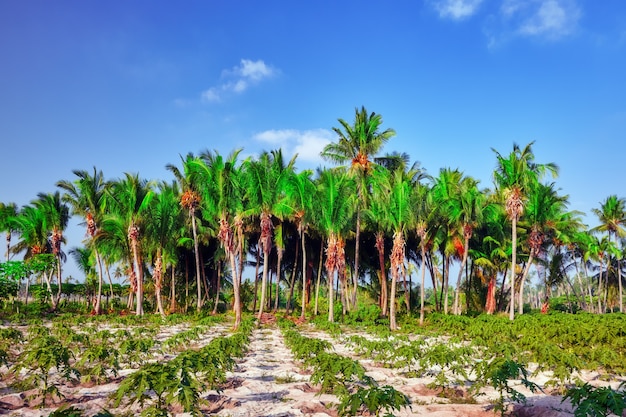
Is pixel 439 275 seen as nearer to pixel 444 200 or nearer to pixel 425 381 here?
pixel 444 200

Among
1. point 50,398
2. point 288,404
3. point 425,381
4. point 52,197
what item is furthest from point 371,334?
point 52,197

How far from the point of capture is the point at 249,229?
34.9 metres

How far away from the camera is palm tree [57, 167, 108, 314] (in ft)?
105

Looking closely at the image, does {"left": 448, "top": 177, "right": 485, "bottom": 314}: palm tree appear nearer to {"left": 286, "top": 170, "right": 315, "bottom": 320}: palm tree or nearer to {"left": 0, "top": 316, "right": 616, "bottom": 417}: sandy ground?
{"left": 286, "top": 170, "right": 315, "bottom": 320}: palm tree

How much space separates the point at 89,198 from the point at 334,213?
18009 millimetres

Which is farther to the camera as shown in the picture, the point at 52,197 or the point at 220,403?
the point at 52,197

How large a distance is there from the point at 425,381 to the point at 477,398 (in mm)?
1676

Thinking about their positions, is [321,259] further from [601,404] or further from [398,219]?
[601,404]

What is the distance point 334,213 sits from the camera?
28.2 meters

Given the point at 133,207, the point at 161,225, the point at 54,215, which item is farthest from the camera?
the point at 54,215

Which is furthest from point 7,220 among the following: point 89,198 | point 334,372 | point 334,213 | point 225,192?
point 334,372

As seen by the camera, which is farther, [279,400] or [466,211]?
[466,211]

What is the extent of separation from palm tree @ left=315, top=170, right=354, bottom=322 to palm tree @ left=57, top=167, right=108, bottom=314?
1663 centimetres

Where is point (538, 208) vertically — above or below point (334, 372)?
above
